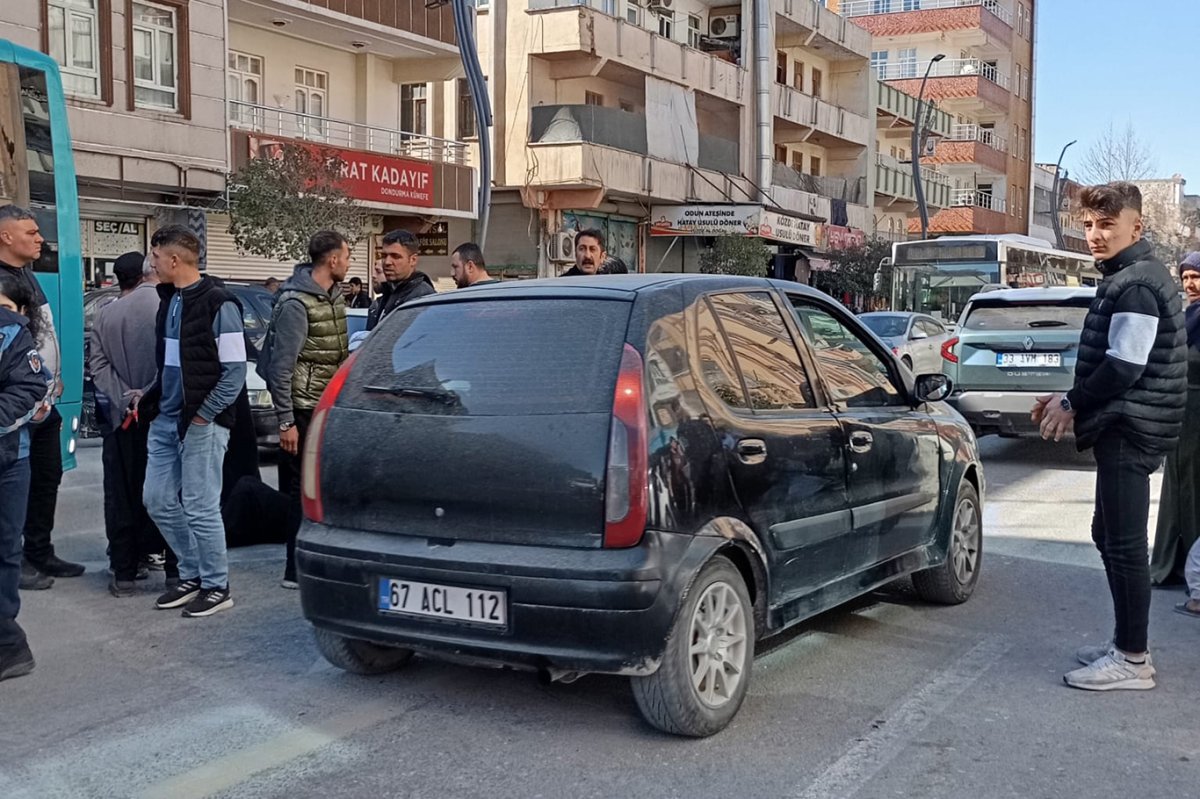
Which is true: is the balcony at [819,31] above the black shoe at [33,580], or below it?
above

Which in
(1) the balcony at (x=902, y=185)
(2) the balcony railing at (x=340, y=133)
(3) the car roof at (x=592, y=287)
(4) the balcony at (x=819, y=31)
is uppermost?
(4) the balcony at (x=819, y=31)

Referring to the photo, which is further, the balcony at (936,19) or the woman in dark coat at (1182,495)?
the balcony at (936,19)

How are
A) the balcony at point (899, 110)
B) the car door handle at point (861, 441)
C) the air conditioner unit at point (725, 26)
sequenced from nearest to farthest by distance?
1. the car door handle at point (861, 441)
2. the air conditioner unit at point (725, 26)
3. the balcony at point (899, 110)

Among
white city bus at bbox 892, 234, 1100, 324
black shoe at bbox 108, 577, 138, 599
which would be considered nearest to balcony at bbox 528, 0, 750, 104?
white city bus at bbox 892, 234, 1100, 324

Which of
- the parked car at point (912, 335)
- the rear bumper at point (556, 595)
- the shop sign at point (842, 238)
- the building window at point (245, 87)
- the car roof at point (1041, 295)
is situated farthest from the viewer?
the shop sign at point (842, 238)

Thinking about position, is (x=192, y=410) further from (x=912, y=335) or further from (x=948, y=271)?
(x=948, y=271)

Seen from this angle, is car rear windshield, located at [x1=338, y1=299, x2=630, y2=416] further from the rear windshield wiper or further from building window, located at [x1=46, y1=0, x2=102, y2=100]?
building window, located at [x1=46, y1=0, x2=102, y2=100]

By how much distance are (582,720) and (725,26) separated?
120 ft

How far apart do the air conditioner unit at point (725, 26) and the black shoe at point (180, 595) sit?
34.7m

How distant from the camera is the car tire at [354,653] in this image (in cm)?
507

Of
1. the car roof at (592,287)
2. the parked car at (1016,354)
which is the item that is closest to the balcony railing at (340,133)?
the parked car at (1016,354)

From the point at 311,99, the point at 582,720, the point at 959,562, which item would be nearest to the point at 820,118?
the point at 311,99

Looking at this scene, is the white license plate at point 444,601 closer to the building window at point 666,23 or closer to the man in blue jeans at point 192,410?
the man in blue jeans at point 192,410

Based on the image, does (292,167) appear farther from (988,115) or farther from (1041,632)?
(988,115)
